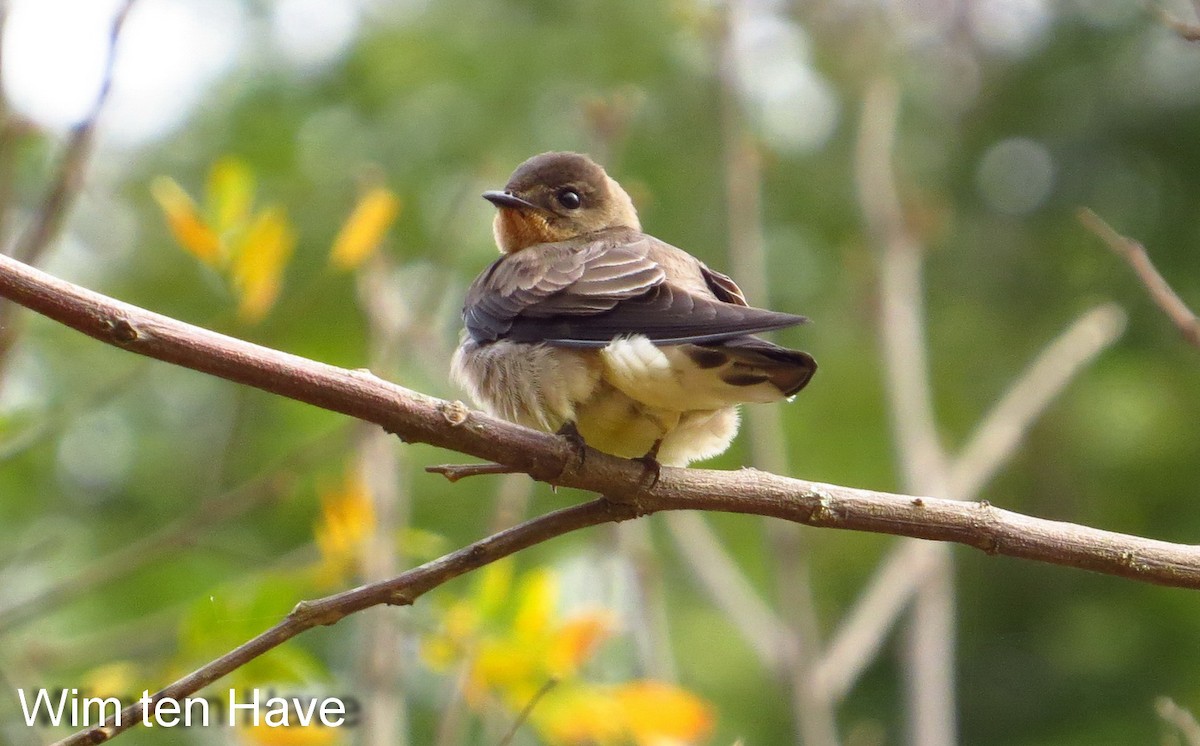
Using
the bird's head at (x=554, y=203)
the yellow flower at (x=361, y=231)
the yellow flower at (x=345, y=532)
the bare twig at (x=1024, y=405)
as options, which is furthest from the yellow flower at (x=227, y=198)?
the bare twig at (x=1024, y=405)

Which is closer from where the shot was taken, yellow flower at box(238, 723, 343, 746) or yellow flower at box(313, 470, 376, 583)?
yellow flower at box(238, 723, 343, 746)

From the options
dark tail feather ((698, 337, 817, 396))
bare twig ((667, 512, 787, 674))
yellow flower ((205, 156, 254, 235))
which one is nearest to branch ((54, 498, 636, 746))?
dark tail feather ((698, 337, 817, 396))

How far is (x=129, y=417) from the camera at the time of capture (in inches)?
289

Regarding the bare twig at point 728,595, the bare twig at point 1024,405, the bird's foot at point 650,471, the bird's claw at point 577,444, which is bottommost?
the bare twig at point 728,595

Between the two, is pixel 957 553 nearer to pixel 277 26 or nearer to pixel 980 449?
pixel 980 449

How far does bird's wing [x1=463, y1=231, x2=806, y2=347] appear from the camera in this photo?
3309mm

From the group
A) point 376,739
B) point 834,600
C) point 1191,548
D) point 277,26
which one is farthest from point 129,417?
point 1191,548

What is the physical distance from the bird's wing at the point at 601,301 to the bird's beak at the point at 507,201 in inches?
9.0

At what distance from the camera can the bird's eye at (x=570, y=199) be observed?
5105 millimetres

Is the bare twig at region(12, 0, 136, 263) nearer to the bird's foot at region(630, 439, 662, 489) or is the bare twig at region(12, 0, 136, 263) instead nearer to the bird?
the bird

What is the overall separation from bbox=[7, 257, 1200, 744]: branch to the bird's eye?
6.49 ft

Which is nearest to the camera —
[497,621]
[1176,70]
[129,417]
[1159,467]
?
[497,621]

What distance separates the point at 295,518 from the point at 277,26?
3.62 m

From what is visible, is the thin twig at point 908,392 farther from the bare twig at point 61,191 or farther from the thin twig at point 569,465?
the bare twig at point 61,191
